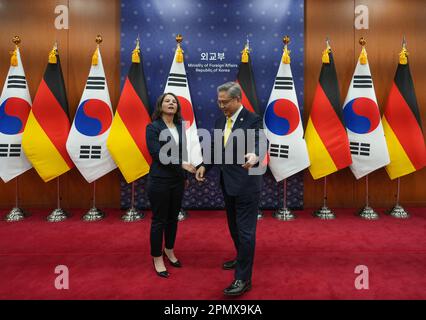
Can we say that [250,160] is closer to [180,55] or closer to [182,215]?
[182,215]

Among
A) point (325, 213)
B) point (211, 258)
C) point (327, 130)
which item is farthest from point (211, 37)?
point (211, 258)

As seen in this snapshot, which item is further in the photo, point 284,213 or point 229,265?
point 284,213

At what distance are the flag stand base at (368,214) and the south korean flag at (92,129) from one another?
3.02 m

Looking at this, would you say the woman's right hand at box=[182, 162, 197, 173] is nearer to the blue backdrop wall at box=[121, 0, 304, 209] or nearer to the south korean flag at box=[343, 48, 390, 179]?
the blue backdrop wall at box=[121, 0, 304, 209]

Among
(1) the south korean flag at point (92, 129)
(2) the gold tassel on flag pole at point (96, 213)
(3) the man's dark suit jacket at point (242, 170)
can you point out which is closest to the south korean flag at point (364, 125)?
(3) the man's dark suit jacket at point (242, 170)

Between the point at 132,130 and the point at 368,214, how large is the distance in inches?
114

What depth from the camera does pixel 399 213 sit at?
3775 millimetres

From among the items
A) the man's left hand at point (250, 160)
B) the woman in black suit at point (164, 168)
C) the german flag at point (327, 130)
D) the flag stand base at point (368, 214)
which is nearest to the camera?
the man's left hand at point (250, 160)

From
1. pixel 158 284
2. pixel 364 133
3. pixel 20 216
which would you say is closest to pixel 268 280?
pixel 158 284

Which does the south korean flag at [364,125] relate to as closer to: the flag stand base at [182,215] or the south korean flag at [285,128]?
the south korean flag at [285,128]

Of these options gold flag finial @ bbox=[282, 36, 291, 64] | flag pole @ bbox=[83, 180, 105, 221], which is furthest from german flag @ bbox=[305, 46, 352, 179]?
flag pole @ bbox=[83, 180, 105, 221]

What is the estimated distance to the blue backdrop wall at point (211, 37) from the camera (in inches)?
154
